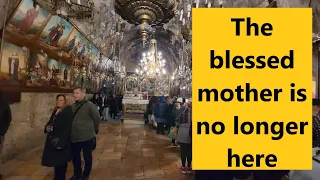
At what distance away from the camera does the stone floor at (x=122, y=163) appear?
3535mm

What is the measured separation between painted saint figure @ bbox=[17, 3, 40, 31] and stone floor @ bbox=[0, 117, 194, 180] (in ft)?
9.31

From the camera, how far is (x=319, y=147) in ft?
6.64

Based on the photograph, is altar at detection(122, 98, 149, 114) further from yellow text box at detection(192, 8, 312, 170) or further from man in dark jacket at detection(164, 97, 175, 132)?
yellow text box at detection(192, 8, 312, 170)

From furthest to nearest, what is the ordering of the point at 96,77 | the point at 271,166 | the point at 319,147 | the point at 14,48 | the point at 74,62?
the point at 96,77 < the point at 74,62 < the point at 14,48 < the point at 319,147 < the point at 271,166

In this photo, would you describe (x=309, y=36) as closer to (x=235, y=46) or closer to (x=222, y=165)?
(x=235, y=46)

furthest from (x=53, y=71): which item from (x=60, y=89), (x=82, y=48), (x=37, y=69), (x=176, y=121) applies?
(x=176, y=121)

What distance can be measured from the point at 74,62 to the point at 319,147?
7.90 m

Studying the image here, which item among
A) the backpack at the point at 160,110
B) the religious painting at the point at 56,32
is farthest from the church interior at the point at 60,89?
the backpack at the point at 160,110

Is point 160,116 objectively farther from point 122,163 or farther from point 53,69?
point 53,69

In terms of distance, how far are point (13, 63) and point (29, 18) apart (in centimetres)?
103

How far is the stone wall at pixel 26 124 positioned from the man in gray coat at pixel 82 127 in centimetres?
218

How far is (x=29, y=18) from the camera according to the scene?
14.0 ft

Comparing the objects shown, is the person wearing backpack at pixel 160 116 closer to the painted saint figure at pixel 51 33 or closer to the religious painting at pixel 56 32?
the religious painting at pixel 56 32

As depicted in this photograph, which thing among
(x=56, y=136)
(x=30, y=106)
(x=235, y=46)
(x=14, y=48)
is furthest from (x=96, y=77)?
(x=235, y=46)
